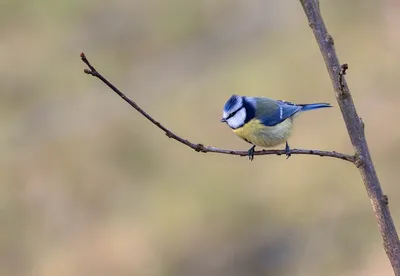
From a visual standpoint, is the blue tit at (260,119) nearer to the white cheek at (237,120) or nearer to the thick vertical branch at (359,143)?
the white cheek at (237,120)

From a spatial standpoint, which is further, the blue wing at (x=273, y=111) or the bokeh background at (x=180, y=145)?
the bokeh background at (x=180, y=145)

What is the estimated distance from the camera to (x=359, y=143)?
1381 mm

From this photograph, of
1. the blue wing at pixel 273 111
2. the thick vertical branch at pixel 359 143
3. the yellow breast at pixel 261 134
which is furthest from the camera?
the blue wing at pixel 273 111

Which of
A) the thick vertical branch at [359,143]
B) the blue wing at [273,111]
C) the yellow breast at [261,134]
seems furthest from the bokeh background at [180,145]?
the thick vertical branch at [359,143]

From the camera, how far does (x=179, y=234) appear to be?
6066mm

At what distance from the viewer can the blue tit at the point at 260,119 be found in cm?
302

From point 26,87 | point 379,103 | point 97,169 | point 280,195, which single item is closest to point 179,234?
point 280,195

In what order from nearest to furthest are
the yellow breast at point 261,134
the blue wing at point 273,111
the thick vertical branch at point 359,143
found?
the thick vertical branch at point 359,143, the yellow breast at point 261,134, the blue wing at point 273,111

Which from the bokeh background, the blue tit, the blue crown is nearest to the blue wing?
the blue tit

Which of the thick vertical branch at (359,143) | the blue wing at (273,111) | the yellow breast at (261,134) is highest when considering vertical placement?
the blue wing at (273,111)

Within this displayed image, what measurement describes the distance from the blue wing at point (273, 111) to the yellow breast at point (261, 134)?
38 mm

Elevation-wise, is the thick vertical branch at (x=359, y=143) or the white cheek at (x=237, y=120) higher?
the white cheek at (x=237, y=120)

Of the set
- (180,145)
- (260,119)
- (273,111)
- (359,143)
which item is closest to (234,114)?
(260,119)

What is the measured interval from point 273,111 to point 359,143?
184 centimetres
